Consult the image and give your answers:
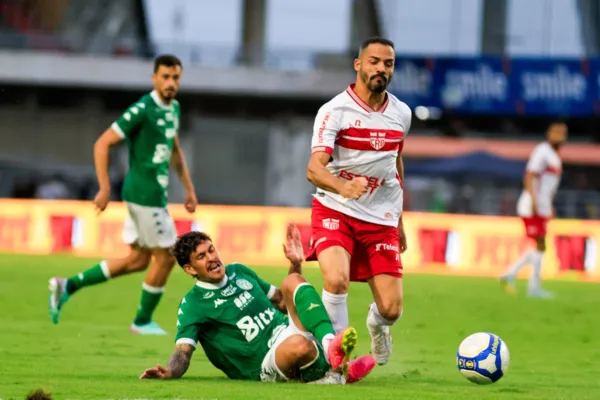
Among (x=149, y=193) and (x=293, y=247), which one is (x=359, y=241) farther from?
(x=149, y=193)

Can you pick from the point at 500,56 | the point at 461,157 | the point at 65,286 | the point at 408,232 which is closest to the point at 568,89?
the point at 500,56

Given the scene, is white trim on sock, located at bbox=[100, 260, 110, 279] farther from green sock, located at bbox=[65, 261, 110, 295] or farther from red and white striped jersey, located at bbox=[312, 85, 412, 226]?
red and white striped jersey, located at bbox=[312, 85, 412, 226]

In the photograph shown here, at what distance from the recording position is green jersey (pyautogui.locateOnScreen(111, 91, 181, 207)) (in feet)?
38.4

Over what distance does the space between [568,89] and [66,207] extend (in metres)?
17.4

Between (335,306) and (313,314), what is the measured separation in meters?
0.59

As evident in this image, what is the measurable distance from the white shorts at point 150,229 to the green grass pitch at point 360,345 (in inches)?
33.9

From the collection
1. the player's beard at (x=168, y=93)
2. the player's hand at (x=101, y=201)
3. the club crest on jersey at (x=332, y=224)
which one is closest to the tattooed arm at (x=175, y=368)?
the club crest on jersey at (x=332, y=224)

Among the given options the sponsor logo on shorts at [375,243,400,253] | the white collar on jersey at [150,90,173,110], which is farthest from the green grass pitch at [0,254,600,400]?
the white collar on jersey at [150,90,173,110]

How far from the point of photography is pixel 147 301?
1180 centimetres

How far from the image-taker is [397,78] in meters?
37.3

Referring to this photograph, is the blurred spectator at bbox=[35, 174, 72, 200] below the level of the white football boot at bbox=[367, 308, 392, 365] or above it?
below

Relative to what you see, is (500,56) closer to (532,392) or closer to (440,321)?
(440,321)

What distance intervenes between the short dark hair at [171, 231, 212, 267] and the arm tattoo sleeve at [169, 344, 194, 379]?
1.76ft

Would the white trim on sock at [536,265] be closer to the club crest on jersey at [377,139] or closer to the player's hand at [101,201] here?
the player's hand at [101,201]
